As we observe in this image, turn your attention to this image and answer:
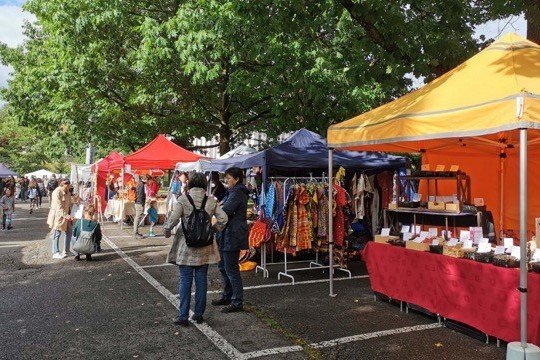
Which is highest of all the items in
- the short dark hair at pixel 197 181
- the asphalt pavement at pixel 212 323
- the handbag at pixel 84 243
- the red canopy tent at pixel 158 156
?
the red canopy tent at pixel 158 156

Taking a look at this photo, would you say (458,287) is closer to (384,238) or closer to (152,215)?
(384,238)

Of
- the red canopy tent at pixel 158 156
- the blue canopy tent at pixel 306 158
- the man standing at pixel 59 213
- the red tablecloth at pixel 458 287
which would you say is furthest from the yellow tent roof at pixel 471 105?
the red canopy tent at pixel 158 156

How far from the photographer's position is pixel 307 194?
25.9ft

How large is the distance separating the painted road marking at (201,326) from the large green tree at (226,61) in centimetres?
454

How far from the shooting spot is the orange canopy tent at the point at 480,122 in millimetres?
4512

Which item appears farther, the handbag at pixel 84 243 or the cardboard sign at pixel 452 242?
the handbag at pixel 84 243

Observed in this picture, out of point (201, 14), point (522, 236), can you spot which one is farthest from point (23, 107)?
point (522, 236)

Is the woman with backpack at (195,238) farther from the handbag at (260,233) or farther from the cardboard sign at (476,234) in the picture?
the cardboard sign at (476,234)

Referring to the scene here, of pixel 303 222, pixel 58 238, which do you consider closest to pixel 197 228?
pixel 303 222

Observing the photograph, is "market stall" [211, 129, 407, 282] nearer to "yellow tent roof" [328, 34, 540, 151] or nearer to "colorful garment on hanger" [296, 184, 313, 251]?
"colorful garment on hanger" [296, 184, 313, 251]

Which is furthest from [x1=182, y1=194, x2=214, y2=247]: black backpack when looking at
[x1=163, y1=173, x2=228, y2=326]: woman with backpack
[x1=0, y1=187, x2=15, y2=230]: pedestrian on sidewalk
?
[x1=0, y1=187, x2=15, y2=230]: pedestrian on sidewalk

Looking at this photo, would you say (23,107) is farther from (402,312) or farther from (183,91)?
(402,312)

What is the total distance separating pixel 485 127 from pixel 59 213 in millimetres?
8915

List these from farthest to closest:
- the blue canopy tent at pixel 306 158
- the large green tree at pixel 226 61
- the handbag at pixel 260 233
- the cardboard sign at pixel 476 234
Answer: the blue canopy tent at pixel 306 158, the handbag at pixel 260 233, the large green tree at pixel 226 61, the cardboard sign at pixel 476 234
